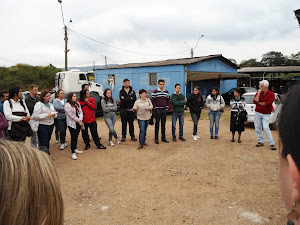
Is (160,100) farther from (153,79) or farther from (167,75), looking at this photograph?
(153,79)

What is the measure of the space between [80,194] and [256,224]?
2.78 m

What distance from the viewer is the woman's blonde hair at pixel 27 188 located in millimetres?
654

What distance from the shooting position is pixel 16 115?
15.2 feet

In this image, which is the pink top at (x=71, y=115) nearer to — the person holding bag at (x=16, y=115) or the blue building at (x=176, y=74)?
the person holding bag at (x=16, y=115)

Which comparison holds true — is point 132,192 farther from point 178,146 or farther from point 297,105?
point 297,105

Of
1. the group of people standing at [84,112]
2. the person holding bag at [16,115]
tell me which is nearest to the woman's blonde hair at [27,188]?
the group of people standing at [84,112]

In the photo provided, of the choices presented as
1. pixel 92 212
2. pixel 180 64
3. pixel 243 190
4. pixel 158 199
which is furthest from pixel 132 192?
pixel 180 64

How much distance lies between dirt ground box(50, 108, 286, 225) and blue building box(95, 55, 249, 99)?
8.04m

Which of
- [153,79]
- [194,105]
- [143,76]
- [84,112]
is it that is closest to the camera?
[84,112]

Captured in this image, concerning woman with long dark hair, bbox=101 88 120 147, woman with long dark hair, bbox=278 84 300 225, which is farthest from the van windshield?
woman with long dark hair, bbox=278 84 300 225

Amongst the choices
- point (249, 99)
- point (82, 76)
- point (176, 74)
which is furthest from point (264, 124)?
point (82, 76)

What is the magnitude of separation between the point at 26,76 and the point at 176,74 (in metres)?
19.8

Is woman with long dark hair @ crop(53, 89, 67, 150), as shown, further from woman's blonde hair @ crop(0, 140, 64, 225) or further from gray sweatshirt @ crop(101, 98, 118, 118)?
woman's blonde hair @ crop(0, 140, 64, 225)

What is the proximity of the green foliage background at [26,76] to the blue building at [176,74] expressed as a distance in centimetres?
982
